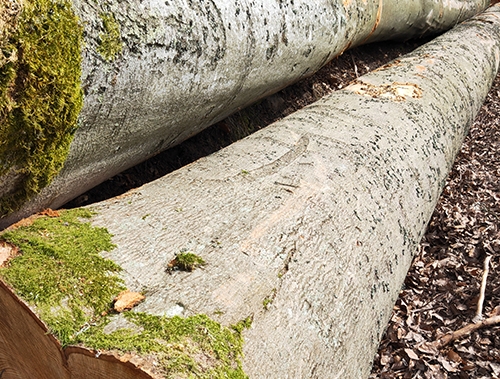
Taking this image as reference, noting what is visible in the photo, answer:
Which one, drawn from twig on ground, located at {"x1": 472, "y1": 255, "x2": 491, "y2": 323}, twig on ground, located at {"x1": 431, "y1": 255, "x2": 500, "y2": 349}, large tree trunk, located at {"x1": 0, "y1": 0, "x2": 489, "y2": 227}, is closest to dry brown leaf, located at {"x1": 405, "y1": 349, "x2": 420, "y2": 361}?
twig on ground, located at {"x1": 431, "y1": 255, "x2": 500, "y2": 349}

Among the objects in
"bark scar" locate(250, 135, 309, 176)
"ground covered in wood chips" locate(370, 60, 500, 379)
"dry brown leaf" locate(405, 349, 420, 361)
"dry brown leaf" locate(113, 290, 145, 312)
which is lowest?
"ground covered in wood chips" locate(370, 60, 500, 379)

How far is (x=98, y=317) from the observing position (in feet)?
4.10

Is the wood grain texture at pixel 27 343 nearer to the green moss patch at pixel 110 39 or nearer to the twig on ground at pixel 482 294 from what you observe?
the green moss patch at pixel 110 39

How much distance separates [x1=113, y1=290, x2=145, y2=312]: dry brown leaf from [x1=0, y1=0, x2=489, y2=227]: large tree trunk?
0.61 m

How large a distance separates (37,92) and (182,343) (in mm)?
887

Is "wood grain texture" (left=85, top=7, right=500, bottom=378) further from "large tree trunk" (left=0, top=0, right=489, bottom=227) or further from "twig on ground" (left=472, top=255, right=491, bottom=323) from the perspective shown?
"twig on ground" (left=472, top=255, right=491, bottom=323)

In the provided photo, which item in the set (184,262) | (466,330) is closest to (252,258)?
(184,262)

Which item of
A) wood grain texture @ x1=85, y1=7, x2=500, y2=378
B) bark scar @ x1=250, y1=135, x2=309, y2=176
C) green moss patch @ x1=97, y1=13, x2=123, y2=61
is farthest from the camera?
bark scar @ x1=250, y1=135, x2=309, y2=176

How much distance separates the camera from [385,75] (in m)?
3.56

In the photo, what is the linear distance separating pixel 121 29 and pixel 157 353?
3.78 ft

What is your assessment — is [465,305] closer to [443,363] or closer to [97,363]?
[443,363]

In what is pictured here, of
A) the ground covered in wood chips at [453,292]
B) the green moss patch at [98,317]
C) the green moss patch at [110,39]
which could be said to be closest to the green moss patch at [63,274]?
the green moss patch at [98,317]

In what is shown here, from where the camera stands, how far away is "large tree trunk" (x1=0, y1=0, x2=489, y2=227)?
56.5 inches

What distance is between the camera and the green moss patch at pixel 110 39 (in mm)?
1635
